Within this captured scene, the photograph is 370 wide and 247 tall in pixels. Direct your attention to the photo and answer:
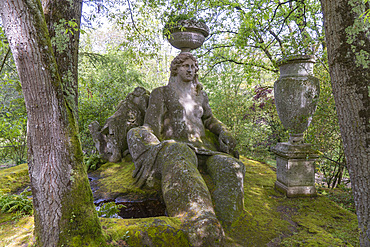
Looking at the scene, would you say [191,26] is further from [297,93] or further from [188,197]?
[188,197]

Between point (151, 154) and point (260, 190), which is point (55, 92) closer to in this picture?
point (151, 154)

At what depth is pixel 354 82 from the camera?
5.11 feet

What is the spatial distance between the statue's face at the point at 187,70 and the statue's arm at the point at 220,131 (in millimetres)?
519

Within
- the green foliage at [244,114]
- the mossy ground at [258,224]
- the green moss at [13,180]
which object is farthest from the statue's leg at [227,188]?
the green foliage at [244,114]

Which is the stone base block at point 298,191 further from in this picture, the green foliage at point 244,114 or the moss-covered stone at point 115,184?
the green foliage at point 244,114

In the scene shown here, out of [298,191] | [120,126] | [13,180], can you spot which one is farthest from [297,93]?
[13,180]

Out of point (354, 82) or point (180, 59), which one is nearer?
point (354, 82)

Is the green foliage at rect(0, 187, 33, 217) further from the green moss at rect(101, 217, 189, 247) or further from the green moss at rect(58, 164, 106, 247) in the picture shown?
the green moss at rect(58, 164, 106, 247)

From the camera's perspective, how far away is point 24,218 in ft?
7.37

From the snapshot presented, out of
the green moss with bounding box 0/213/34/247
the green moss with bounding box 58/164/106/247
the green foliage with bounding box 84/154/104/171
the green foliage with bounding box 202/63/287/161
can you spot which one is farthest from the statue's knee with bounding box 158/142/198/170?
the green foliage with bounding box 202/63/287/161

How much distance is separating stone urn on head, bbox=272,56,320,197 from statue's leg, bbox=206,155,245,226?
47.4 inches

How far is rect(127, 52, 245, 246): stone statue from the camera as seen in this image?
2.05m

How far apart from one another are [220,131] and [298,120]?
50.9 inches

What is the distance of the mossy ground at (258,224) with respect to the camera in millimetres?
1748
